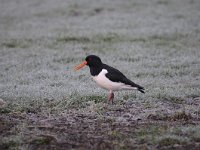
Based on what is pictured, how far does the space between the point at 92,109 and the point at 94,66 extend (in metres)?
1.42

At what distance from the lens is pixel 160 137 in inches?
344

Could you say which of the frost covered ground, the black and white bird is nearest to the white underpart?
the black and white bird

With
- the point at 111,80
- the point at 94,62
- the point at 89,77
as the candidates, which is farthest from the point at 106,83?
the point at 89,77

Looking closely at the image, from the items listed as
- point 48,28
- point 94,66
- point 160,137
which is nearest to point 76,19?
point 48,28

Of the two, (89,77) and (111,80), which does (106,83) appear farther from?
(89,77)

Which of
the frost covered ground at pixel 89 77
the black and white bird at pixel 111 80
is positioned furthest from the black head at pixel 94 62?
the frost covered ground at pixel 89 77

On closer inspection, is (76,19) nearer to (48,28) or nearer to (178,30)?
(48,28)

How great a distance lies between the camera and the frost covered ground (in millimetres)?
9055

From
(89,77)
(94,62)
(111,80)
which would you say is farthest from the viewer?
(89,77)

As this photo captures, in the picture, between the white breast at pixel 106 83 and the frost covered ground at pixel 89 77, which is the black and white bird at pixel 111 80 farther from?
the frost covered ground at pixel 89 77

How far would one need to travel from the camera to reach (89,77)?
15148 mm

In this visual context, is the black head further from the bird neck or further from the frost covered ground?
the frost covered ground

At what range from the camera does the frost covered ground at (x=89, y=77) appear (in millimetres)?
9055

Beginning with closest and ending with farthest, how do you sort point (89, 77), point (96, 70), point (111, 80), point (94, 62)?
point (111, 80) < point (96, 70) < point (94, 62) < point (89, 77)
